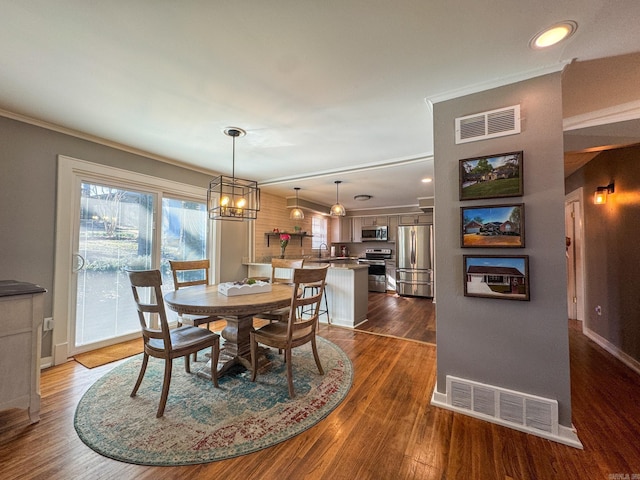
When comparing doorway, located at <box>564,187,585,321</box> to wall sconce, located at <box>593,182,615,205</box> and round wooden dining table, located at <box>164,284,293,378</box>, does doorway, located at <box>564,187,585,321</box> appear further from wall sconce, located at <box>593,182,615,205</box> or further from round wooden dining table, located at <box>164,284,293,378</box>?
round wooden dining table, located at <box>164,284,293,378</box>

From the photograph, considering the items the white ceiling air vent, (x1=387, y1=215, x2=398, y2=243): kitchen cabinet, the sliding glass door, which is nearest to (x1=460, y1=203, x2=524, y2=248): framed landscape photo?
the white ceiling air vent

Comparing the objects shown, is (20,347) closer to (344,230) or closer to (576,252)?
(576,252)

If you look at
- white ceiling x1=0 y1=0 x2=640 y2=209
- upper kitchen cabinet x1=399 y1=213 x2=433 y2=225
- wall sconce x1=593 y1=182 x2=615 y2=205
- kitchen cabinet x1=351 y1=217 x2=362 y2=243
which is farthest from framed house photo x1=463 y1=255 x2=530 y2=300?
kitchen cabinet x1=351 y1=217 x2=362 y2=243

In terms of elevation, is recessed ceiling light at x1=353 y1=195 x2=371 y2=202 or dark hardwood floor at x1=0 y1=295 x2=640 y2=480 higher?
recessed ceiling light at x1=353 y1=195 x2=371 y2=202

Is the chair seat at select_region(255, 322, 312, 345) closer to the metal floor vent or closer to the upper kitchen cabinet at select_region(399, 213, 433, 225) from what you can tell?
the metal floor vent

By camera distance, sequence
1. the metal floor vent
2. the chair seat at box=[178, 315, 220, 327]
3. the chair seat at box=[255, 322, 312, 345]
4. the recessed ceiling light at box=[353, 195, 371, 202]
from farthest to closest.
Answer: the recessed ceiling light at box=[353, 195, 371, 202]
the chair seat at box=[178, 315, 220, 327]
the chair seat at box=[255, 322, 312, 345]
the metal floor vent

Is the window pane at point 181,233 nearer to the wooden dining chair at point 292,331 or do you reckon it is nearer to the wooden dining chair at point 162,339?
the wooden dining chair at point 162,339

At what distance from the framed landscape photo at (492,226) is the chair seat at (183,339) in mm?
2194

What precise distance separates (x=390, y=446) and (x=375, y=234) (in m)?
6.37

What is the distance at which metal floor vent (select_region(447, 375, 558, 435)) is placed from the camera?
5.63 ft

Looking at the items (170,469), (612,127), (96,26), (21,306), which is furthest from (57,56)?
(612,127)

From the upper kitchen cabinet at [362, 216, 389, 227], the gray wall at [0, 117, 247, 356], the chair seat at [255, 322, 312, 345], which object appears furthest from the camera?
the upper kitchen cabinet at [362, 216, 389, 227]

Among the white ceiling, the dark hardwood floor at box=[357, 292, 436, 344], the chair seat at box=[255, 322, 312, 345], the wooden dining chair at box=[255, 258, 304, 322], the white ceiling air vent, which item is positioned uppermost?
the white ceiling

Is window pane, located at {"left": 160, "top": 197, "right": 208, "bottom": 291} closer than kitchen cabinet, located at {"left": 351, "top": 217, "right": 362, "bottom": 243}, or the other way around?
window pane, located at {"left": 160, "top": 197, "right": 208, "bottom": 291}
